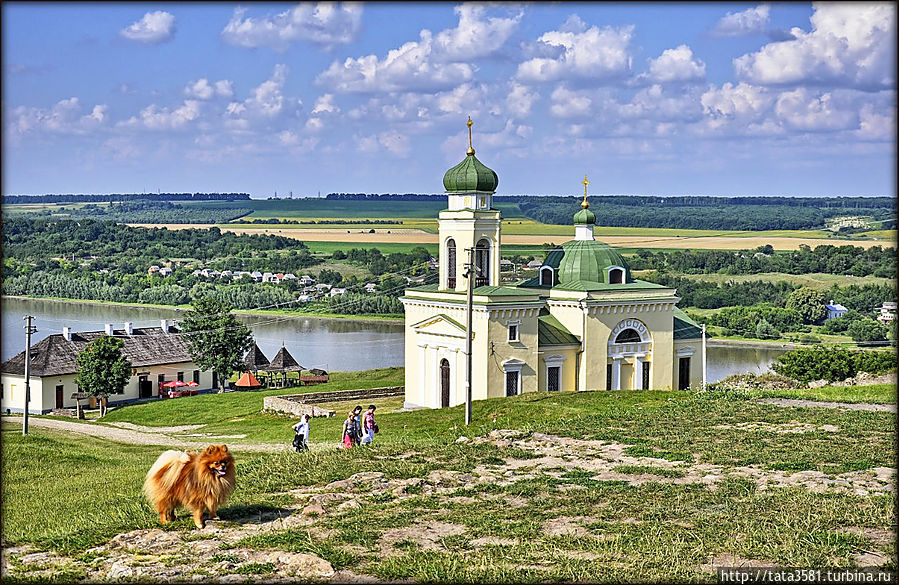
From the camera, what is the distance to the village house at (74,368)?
40594 millimetres

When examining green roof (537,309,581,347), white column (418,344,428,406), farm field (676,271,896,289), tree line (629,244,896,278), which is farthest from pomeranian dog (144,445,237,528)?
tree line (629,244,896,278)

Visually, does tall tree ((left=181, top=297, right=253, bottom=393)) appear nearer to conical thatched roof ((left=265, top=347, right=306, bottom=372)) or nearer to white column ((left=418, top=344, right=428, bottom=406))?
conical thatched roof ((left=265, top=347, right=306, bottom=372))

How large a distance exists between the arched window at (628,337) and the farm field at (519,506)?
12820 millimetres

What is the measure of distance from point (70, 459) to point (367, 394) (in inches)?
664

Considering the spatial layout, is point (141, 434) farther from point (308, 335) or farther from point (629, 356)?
point (308, 335)

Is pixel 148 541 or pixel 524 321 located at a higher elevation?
pixel 524 321

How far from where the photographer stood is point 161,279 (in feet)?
374

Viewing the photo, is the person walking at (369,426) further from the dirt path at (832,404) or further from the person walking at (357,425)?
the dirt path at (832,404)

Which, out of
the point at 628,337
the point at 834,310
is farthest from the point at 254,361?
the point at 834,310

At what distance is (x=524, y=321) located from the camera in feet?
101

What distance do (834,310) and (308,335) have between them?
4234 cm

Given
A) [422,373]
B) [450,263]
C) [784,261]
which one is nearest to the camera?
[422,373]

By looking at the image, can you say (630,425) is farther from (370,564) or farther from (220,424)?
(220,424)

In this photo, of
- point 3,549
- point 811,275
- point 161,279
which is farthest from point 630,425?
point 161,279
